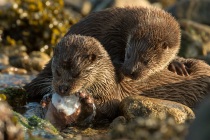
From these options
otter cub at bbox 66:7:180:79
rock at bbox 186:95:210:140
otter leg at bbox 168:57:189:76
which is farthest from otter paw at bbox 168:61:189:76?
rock at bbox 186:95:210:140

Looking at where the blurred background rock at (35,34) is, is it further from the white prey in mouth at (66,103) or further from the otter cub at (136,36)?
the white prey in mouth at (66,103)

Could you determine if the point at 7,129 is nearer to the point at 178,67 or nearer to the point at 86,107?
the point at 86,107

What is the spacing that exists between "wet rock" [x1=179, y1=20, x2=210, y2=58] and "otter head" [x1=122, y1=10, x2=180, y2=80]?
2780 mm

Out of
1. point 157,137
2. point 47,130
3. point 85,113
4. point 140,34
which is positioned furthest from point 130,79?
point 157,137

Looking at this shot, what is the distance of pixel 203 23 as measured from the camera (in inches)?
450

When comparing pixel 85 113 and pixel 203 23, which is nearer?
pixel 85 113

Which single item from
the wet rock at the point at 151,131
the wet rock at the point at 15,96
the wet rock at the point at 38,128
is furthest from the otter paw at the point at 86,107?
the wet rock at the point at 151,131

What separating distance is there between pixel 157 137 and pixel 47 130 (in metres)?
1.56

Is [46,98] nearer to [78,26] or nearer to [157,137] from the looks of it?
[78,26]

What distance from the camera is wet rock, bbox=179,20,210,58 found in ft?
29.7

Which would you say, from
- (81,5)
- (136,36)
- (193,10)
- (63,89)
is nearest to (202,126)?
(63,89)

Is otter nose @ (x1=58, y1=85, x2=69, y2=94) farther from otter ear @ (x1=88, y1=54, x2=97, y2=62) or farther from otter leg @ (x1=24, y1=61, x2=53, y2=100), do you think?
otter leg @ (x1=24, y1=61, x2=53, y2=100)

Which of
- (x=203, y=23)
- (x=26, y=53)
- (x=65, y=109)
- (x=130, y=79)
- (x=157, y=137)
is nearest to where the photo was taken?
(x=157, y=137)

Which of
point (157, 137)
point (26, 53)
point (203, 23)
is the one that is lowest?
point (203, 23)
